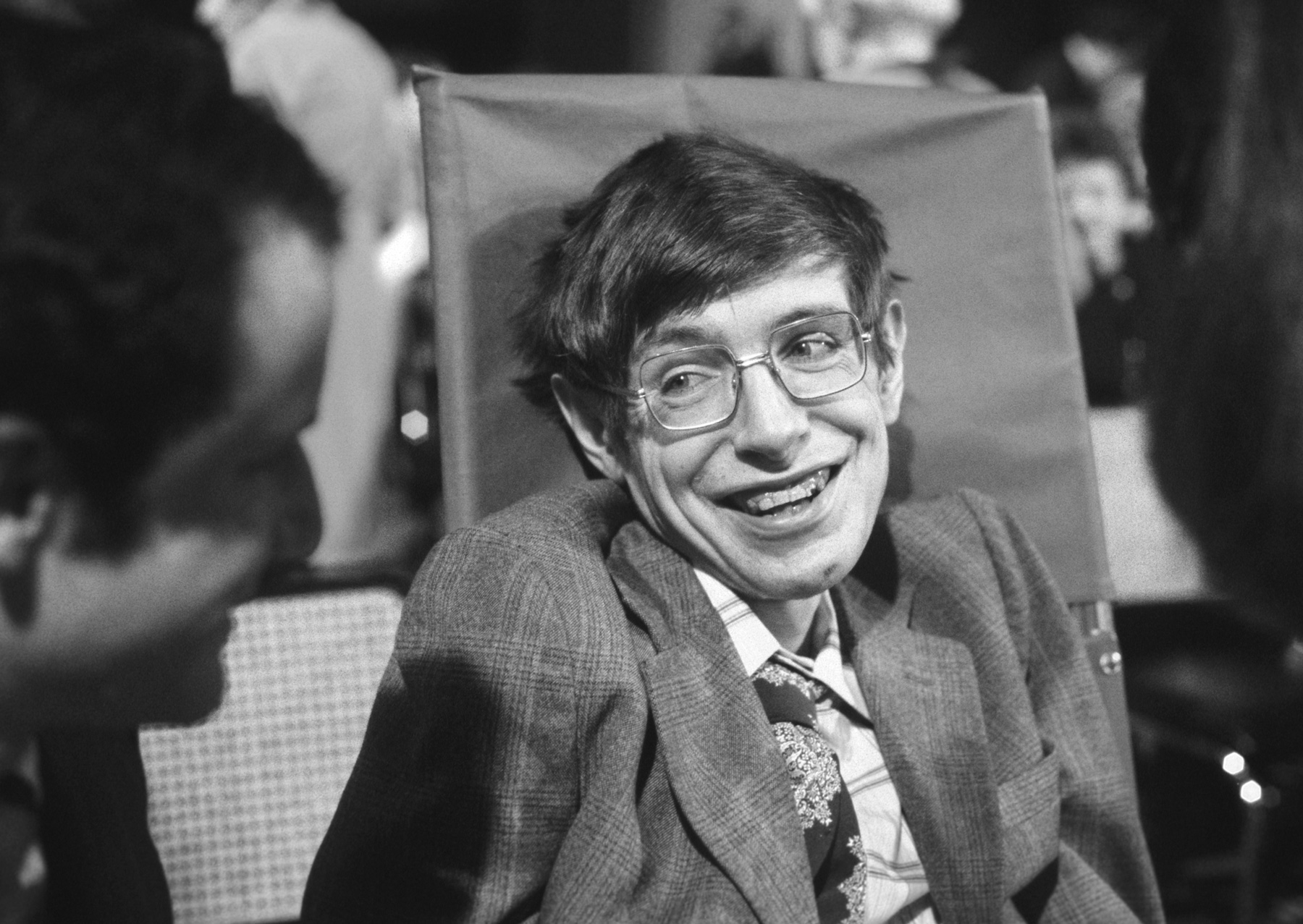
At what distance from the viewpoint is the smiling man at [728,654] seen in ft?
4.62

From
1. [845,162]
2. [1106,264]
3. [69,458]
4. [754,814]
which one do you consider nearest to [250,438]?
[69,458]

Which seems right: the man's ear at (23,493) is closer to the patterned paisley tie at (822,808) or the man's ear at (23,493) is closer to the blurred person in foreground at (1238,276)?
the patterned paisley tie at (822,808)

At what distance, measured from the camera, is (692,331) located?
1.60 m

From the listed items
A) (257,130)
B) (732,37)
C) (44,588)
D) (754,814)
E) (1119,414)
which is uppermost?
(732,37)

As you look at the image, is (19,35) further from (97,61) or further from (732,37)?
(732,37)

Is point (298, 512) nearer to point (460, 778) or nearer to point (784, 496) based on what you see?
point (460, 778)

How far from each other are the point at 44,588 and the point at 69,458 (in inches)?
4.1

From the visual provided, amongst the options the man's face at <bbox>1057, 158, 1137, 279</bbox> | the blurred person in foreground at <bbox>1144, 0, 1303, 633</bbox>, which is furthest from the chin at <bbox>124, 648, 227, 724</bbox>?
the man's face at <bbox>1057, 158, 1137, 279</bbox>

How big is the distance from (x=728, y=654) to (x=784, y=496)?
196 mm

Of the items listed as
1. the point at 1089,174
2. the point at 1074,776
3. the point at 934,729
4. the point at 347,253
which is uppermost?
the point at 1089,174

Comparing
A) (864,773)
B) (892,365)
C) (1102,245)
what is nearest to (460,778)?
(864,773)

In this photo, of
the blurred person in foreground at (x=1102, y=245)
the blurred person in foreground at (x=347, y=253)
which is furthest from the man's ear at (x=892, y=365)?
the blurred person in foreground at (x=347, y=253)

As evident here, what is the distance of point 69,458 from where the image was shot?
90 centimetres

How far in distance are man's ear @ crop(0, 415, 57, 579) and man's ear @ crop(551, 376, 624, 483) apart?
2.97 feet
